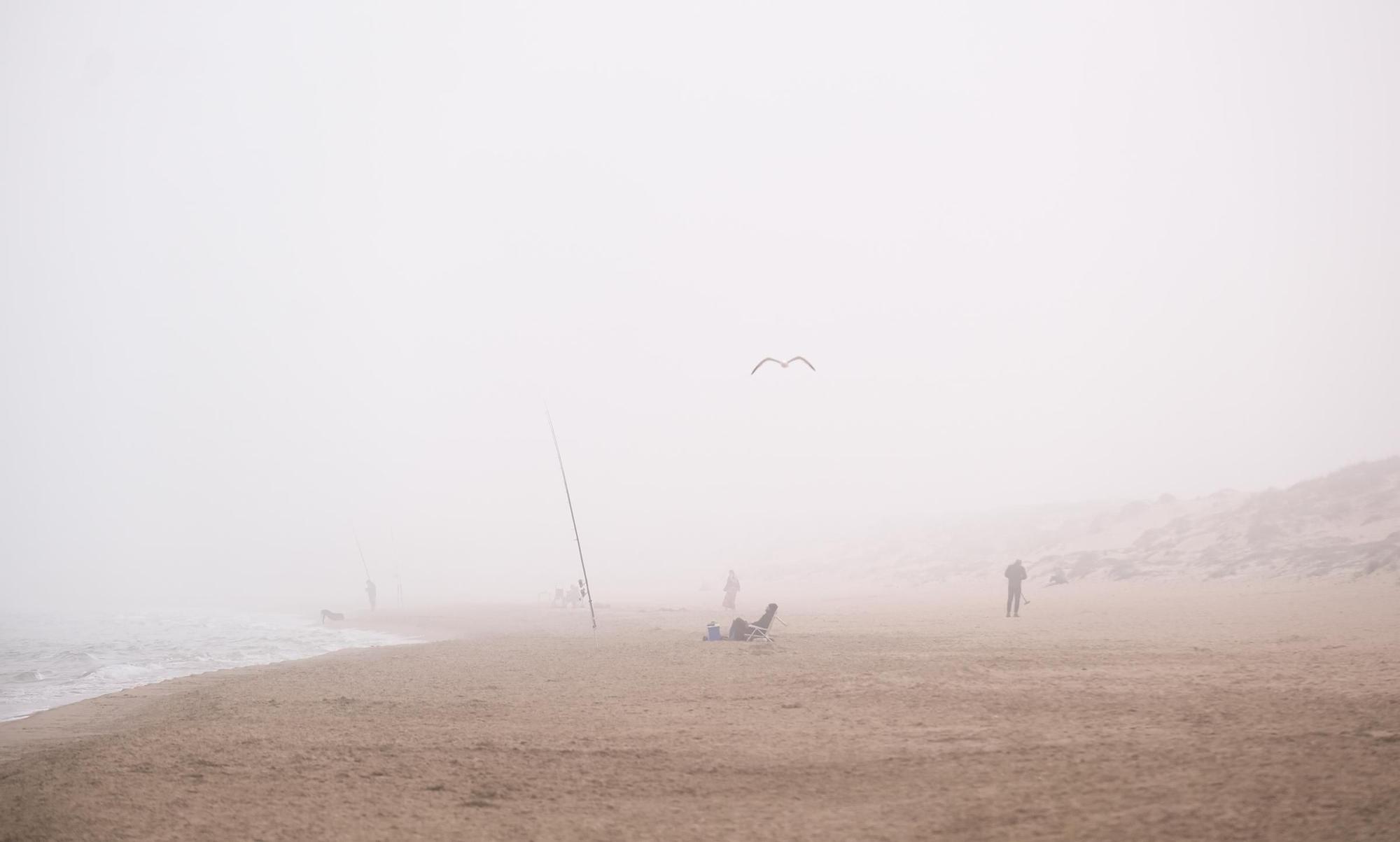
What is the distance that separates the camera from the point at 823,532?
88938mm

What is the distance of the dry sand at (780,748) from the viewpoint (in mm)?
6523

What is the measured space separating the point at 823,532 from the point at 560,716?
7923 centimetres

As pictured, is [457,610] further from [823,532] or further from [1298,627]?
[823,532]

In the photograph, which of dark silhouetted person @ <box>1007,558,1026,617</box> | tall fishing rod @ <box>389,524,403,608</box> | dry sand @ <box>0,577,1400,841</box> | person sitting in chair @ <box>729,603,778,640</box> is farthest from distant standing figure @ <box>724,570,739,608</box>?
tall fishing rod @ <box>389,524,403,608</box>

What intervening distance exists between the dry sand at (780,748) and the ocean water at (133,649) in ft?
11.8

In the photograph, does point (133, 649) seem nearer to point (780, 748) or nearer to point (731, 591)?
point (731, 591)

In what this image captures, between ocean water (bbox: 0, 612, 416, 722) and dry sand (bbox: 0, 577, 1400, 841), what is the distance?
3.61 meters

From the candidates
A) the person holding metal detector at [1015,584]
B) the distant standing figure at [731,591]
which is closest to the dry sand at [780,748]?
the person holding metal detector at [1015,584]

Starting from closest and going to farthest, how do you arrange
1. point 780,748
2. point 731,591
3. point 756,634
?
point 780,748, point 756,634, point 731,591

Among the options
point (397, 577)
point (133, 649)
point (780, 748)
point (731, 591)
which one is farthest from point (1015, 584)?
point (397, 577)

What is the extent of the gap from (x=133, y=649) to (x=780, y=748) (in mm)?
28325

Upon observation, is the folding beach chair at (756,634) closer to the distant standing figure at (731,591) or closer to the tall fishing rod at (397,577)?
the distant standing figure at (731,591)

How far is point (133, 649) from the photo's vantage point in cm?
2850

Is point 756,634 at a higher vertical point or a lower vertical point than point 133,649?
lower
